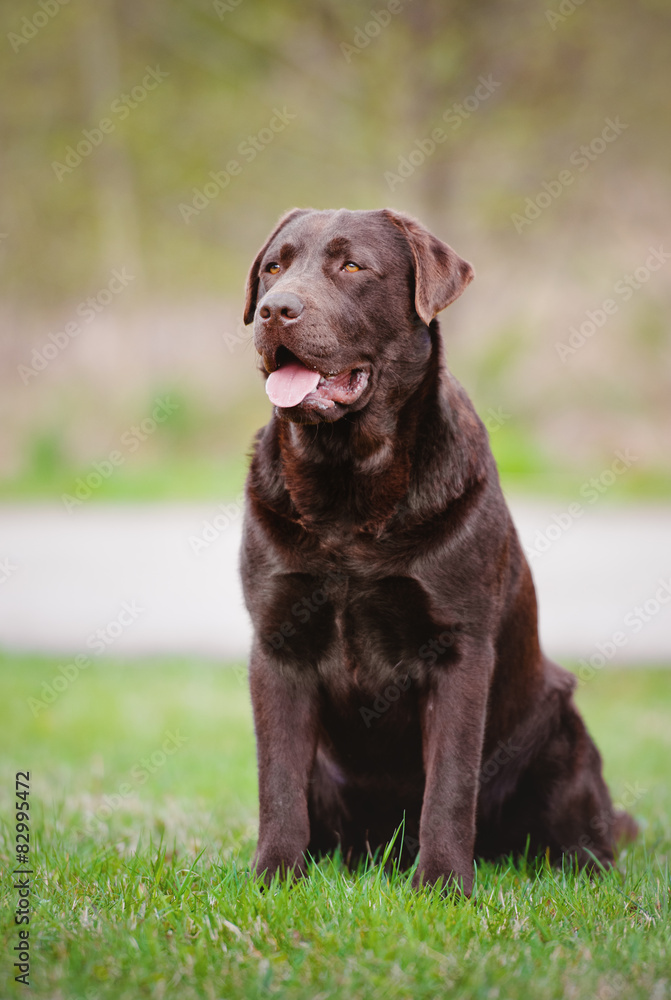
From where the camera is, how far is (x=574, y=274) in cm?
1362

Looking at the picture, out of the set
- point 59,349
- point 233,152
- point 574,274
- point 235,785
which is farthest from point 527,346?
point 235,785

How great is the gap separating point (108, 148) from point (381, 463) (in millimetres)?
12824

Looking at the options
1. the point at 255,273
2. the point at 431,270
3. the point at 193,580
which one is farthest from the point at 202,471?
the point at 431,270

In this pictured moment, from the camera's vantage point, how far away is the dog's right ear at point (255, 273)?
118 inches

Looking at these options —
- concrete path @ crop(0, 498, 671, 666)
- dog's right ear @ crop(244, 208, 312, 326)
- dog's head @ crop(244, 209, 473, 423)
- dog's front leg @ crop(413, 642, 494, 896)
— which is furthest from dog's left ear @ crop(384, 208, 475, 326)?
concrete path @ crop(0, 498, 671, 666)

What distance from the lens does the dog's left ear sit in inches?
105

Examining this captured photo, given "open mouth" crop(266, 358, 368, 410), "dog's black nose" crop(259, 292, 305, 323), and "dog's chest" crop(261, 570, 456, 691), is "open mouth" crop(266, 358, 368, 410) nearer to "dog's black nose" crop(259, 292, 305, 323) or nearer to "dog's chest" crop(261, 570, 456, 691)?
"dog's black nose" crop(259, 292, 305, 323)

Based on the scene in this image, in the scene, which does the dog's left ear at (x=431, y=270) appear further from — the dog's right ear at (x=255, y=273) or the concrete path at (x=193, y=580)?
the concrete path at (x=193, y=580)

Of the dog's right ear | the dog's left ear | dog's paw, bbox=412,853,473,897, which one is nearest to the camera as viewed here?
dog's paw, bbox=412,853,473,897

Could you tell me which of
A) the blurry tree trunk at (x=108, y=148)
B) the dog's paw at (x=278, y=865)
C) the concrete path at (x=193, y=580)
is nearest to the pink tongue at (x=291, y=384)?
the dog's paw at (x=278, y=865)

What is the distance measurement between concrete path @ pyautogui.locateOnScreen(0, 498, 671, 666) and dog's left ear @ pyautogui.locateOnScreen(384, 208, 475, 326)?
389 cm

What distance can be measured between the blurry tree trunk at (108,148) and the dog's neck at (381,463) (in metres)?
12.2

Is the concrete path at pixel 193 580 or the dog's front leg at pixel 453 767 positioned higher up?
the concrete path at pixel 193 580

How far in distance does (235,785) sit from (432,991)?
2.85 m
